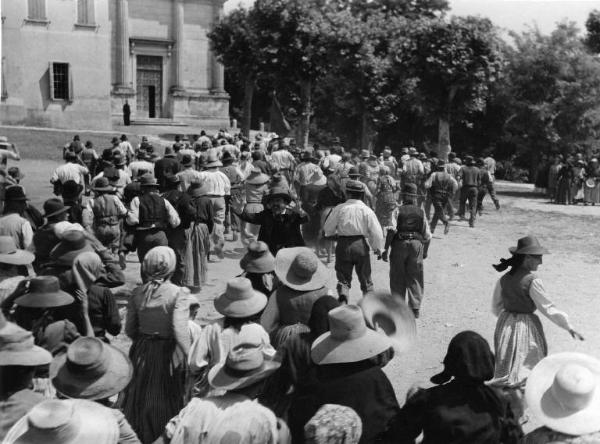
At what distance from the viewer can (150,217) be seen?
1030 cm

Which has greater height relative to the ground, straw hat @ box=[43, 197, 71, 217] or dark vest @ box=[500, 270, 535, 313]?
straw hat @ box=[43, 197, 71, 217]

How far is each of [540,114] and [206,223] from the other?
20.1m

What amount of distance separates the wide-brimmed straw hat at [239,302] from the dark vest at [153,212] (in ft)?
15.6

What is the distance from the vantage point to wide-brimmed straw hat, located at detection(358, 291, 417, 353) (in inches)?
231

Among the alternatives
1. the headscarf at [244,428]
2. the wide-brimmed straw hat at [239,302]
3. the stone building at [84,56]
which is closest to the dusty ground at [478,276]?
the wide-brimmed straw hat at [239,302]

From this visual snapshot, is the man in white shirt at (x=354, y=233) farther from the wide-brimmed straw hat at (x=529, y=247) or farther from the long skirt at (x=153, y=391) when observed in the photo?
the long skirt at (x=153, y=391)

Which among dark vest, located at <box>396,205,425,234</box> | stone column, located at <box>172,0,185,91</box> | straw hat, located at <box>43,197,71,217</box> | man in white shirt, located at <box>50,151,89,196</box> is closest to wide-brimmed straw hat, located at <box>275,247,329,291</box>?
straw hat, located at <box>43,197,71,217</box>

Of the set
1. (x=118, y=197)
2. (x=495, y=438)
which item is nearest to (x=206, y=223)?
(x=118, y=197)

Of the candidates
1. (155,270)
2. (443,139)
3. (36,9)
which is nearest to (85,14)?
(36,9)

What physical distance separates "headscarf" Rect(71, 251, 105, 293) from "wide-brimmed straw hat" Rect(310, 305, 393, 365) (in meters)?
2.54

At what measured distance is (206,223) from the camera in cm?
1209

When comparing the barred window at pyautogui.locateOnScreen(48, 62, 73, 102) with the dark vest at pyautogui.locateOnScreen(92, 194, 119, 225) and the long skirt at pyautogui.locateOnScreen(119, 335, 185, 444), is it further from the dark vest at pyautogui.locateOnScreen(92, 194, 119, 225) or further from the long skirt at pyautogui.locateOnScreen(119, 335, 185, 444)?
the long skirt at pyautogui.locateOnScreen(119, 335, 185, 444)

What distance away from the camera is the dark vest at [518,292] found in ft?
22.5

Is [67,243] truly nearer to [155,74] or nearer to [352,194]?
[352,194]
